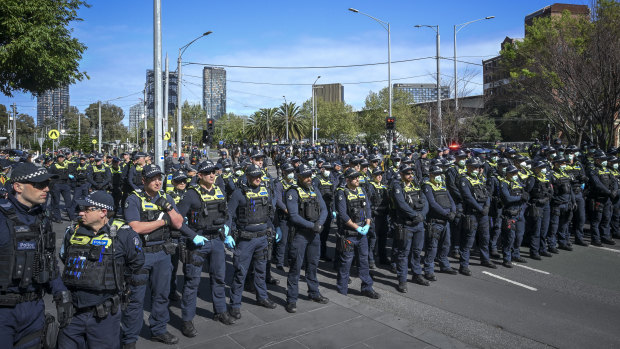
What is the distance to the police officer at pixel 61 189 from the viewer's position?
1234cm

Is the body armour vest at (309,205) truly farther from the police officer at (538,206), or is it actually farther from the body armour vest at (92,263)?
the police officer at (538,206)

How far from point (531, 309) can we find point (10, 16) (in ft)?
56.5

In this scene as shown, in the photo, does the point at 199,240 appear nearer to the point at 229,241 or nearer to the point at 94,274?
the point at 229,241

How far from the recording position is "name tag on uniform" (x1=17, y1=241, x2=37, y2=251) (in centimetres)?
316

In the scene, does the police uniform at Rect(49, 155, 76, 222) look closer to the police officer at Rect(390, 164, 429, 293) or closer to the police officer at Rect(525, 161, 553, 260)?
the police officer at Rect(390, 164, 429, 293)

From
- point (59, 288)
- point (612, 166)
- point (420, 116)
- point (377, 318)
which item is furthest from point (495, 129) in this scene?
point (59, 288)

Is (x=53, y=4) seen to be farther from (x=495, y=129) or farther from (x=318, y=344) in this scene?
(x=495, y=129)

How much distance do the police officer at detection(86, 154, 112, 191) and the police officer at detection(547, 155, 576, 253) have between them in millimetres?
12006

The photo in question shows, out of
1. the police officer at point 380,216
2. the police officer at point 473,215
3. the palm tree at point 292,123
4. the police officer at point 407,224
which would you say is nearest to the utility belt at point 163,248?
the police officer at point 407,224

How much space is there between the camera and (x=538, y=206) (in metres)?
8.48

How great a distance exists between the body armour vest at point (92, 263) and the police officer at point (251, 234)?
2.09 m

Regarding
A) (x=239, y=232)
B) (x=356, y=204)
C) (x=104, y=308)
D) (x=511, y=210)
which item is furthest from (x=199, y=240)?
(x=511, y=210)

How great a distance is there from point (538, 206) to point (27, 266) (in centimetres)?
861

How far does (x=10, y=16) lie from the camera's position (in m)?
14.2
